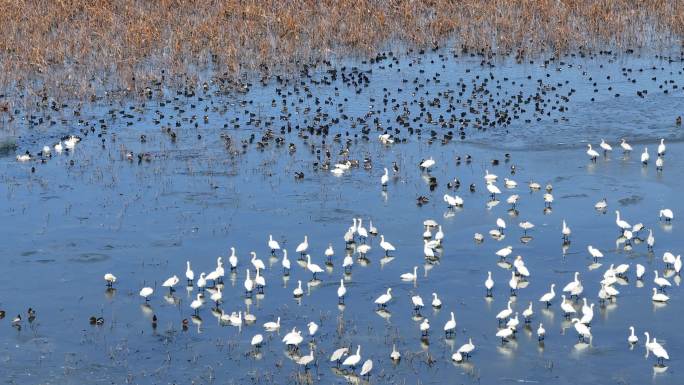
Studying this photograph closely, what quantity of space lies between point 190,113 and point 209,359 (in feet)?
64.6

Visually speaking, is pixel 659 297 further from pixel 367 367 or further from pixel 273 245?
pixel 273 245

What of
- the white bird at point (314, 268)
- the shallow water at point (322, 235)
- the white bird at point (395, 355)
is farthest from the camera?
the white bird at point (314, 268)

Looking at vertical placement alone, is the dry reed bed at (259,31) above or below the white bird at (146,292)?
above

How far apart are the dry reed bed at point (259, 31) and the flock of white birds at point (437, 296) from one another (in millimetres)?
17206

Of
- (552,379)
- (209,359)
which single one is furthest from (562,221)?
(209,359)

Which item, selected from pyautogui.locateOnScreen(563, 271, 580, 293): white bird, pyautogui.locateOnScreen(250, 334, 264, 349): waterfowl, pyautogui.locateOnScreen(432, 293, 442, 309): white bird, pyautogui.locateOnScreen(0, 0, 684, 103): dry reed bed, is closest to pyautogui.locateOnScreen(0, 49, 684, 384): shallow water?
pyautogui.locateOnScreen(250, 334, 264, 349): waterfowl

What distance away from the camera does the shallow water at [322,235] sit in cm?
2381

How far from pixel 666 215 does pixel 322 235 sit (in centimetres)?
833

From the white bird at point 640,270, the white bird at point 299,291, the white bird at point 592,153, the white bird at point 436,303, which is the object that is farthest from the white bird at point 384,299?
the white bird at point 592,153

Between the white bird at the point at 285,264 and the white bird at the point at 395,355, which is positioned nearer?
the white bird at the point at 395,355

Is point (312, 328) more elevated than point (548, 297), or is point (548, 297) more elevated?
point (312, 328)

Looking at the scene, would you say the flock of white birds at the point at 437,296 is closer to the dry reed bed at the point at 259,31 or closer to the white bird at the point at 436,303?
the white bird at the point at 436,303

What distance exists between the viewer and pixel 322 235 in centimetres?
3095

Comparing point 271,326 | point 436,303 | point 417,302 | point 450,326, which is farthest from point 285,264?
point 450,326
